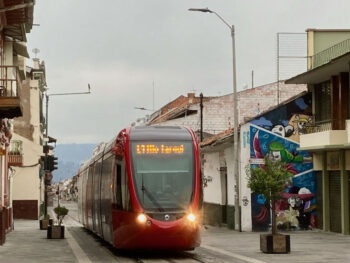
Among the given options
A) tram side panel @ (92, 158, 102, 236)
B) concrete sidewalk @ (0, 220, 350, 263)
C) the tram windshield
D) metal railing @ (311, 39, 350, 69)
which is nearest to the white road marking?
concrete sidewalk @ (0, 220, 350, 263)

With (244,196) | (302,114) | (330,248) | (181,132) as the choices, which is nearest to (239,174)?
(244,196)

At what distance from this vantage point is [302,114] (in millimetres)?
37469

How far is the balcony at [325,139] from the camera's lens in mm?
31641

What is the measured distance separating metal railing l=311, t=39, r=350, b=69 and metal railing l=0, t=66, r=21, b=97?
42.0 feet

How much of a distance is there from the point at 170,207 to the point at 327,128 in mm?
15540

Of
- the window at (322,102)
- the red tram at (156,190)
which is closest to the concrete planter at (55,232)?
the red tram at (156,190)

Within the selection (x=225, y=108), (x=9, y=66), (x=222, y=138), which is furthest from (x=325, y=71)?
(x=225, y=108)

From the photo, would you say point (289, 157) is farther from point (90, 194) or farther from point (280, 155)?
point (90, 194)

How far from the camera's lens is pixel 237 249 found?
25109 mm

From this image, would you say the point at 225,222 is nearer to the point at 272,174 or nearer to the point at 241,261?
the point at 272,174

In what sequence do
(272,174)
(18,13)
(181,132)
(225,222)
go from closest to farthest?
(181,132) < (272,174) < (18,13) < (225,222)

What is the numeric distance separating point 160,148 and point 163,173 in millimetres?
768

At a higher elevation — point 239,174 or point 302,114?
point 302,114

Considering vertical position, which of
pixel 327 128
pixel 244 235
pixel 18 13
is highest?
pixel 18 13
